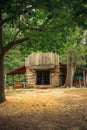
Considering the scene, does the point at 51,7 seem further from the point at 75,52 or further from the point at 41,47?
the point at 75,52

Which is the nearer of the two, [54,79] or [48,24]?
[48,24]

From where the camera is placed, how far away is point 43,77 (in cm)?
3288

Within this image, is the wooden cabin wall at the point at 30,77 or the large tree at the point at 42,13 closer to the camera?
the large tree at the point at 42,13

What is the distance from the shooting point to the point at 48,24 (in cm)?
1359

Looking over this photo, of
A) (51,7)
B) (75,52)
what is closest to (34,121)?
(51,7)

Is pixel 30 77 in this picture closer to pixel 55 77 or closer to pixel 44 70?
pixel 44 70

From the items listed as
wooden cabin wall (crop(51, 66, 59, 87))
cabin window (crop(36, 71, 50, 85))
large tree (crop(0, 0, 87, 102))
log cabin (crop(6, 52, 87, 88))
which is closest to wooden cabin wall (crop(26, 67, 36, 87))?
log cabin (crop(6, 52, 87, 88))

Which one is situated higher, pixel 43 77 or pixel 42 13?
pixel 42 13

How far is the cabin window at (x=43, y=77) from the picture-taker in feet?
108

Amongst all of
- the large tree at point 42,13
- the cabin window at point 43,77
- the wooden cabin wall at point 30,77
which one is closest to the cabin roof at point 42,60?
the wooden cabin wall at point 30,77

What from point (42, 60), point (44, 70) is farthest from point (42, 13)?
point (44, 70)

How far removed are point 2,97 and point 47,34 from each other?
4.31m

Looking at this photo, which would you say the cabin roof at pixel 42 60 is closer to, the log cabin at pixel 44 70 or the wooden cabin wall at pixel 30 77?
the log cabin at pixel 44 70

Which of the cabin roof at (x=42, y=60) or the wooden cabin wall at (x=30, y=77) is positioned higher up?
the cabin roof at (x=42, y=60)
